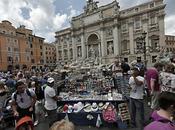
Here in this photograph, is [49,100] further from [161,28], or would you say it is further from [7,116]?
[161,28]

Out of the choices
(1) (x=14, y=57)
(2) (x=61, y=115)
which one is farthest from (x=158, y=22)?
(1) (x=14, y=57)

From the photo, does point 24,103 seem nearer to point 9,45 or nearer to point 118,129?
point 118,129

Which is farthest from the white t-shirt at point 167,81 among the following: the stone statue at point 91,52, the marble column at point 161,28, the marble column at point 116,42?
the stone statue at point 91,52

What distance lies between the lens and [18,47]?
64.8m

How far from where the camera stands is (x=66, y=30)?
60719 mm

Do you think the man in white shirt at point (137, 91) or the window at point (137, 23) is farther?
the window at point (137, 23)

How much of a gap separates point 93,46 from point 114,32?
7.53 m

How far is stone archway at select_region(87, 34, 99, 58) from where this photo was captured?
165ft

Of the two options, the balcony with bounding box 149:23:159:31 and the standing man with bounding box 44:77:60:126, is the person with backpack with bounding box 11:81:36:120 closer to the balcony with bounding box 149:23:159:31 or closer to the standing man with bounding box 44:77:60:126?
the standing man with bounding box 44:77:60:126

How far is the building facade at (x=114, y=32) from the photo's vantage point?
3938 cm

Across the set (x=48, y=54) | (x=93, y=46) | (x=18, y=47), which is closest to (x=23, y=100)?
(x=93, y=46)

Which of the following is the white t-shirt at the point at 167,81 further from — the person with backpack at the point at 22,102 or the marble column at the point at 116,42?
the marble column at the point at 116,42

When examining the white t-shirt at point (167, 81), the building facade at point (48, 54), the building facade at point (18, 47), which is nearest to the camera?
the white t-shirt at point (167, 81)

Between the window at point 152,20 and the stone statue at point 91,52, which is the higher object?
the window at point 152,20
